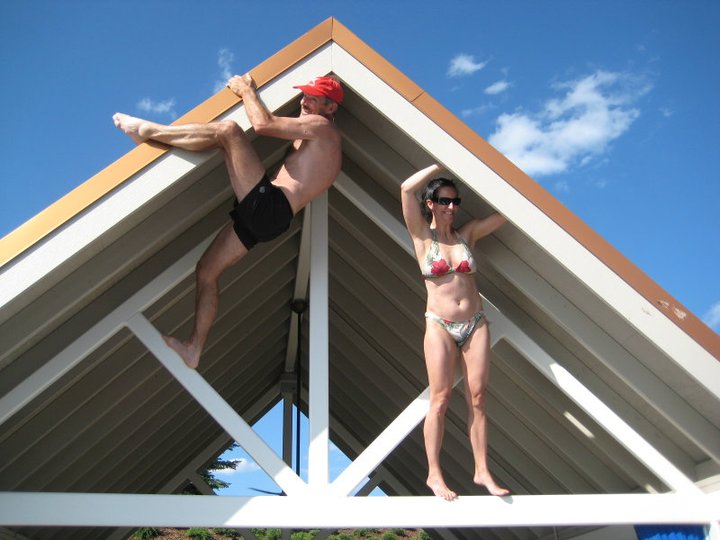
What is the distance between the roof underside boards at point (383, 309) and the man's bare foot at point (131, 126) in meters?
0.11

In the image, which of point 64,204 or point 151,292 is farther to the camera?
point 151,292

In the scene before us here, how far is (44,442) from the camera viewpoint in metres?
4.43

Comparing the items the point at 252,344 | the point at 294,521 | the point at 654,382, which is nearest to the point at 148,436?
the point at 252,344

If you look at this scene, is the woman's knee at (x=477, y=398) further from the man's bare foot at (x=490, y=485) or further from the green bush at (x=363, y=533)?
the green bush at (x=363, y=533)

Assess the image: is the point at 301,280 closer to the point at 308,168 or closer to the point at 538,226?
the point at 308,168

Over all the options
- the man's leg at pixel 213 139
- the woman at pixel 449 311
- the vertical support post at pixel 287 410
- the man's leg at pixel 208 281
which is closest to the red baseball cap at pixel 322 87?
the man's leg at pixel 213 139

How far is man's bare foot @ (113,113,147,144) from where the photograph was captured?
311 cm

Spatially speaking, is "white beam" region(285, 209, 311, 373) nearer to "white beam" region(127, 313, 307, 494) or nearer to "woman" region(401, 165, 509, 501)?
"woman" region(401, 165, 509, 501)

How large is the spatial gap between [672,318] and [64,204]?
8.45 feet

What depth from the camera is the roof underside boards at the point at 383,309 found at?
310 centimetres

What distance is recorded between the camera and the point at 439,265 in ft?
11.0

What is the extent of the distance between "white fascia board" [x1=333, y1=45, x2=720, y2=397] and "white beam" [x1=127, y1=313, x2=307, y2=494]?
1.46m

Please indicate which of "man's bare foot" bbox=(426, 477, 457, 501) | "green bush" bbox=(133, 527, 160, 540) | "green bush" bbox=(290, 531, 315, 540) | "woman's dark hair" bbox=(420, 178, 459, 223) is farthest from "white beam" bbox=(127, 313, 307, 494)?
"green bush" bbox=(290, 531, 315, 540)

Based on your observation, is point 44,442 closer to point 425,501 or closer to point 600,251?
point 425,501
